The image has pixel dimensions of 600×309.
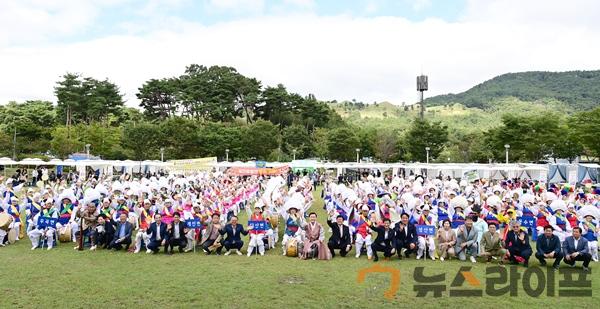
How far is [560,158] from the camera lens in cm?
5197

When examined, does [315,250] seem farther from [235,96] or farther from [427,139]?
[235,96]

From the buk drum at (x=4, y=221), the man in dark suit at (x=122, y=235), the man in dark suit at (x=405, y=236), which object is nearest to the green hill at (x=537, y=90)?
the man in dark suit at (x=405, y=236)

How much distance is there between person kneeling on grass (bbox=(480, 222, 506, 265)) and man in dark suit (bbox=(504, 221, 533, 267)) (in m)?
0.15

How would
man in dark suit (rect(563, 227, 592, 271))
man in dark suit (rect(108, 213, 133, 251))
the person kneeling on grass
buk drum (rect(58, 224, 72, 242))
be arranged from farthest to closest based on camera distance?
buk drum (rect(58, 224, 72, 242)) → man in dark suit (rect(108, 213, 133, 251)) → the person kneeling on grass → man in dark suit (rect(563, 227, 592, 271))

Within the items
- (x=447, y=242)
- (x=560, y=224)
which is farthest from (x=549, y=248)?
(x=447, y=242)

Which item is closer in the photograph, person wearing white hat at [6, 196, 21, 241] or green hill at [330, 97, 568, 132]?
person wearing white hat at [6, 196, 21, 241]

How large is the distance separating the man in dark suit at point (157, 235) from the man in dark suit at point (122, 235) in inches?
23.3

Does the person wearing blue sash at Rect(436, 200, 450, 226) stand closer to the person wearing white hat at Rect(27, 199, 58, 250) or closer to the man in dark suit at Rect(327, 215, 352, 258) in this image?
the man in dark suit at Rect(327, 215, 352, 258)

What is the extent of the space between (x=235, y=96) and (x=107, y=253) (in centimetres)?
5893

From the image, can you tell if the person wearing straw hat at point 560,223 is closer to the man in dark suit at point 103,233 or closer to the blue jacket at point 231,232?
the blue jacket at point 231,232

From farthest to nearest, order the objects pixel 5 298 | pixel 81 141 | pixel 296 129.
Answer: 1. pixel 296 129
2. pixel 81 141
3. pixel 5 298

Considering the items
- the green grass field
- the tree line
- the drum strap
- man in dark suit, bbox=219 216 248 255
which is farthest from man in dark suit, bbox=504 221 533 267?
the tree line

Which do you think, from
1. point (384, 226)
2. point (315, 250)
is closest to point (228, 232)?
point (315, 250)

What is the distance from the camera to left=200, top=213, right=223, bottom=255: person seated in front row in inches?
447
